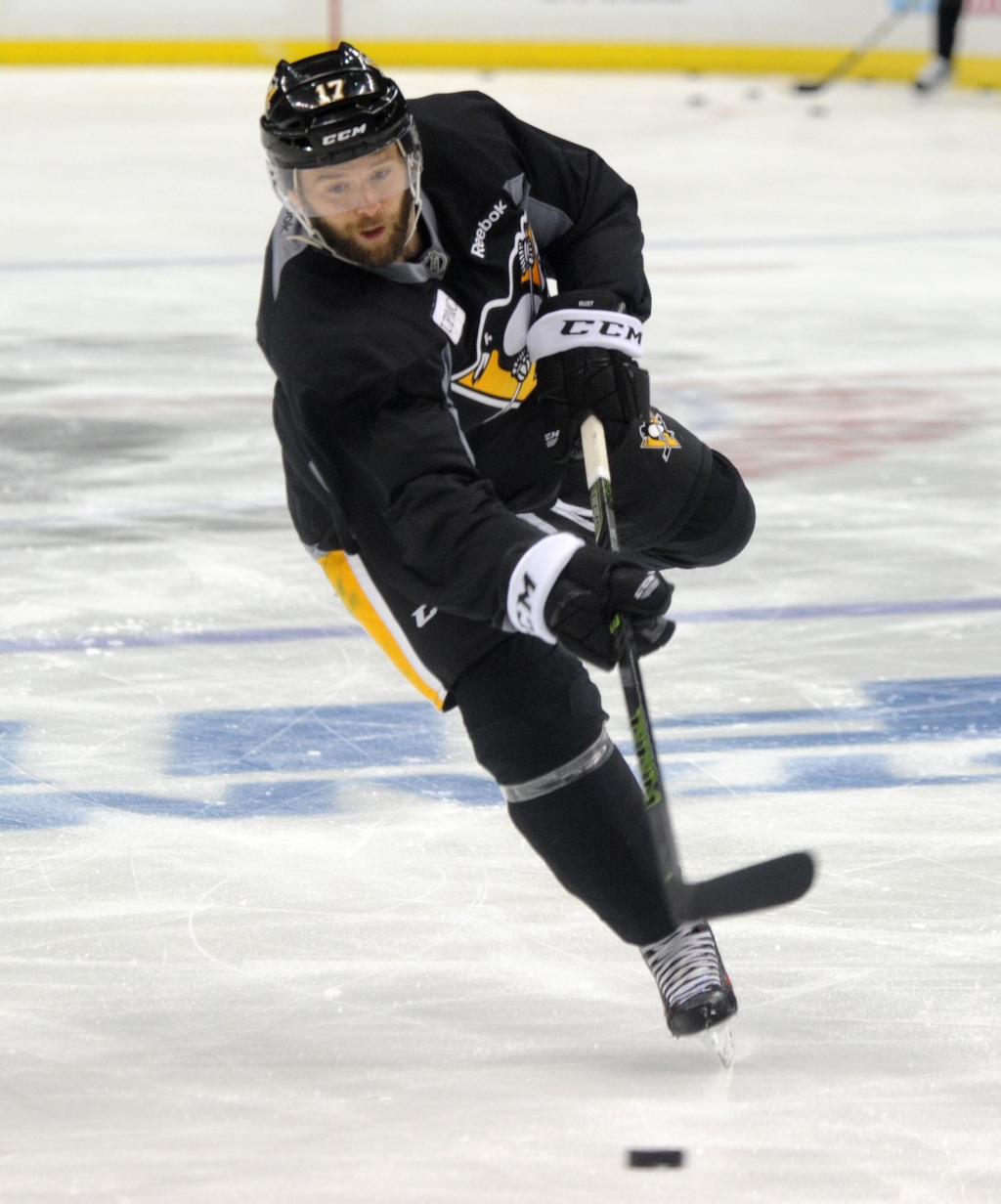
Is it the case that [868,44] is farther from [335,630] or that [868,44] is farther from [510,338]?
[510,338]

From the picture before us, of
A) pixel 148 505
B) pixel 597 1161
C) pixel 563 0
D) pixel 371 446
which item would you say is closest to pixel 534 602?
pixel 371 446

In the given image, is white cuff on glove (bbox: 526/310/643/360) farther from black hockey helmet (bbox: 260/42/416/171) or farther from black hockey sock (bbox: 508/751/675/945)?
black hockey sock (bbox: 508/751/675/945)

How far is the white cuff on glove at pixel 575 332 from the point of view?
2010 mm

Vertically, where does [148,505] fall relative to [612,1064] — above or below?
below

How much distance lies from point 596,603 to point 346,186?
1.61 ft

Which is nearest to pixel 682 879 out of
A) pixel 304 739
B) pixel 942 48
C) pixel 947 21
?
pixel 304 739

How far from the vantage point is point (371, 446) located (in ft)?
5.64

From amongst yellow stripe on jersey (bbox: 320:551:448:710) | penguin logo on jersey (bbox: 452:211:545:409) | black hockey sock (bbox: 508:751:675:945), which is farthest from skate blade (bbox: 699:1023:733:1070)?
penguin logo on jersey (bbox: 452:211:545:409)

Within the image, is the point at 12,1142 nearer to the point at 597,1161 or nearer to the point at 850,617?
the point at 597,1161

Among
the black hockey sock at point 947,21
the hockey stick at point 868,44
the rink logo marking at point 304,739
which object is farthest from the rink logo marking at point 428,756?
the hockey stick at point 868,44

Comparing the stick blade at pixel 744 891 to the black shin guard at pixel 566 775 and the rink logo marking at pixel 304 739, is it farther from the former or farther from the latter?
the rink logo marking at pixel 304 739

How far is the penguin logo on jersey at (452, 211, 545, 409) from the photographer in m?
1.96

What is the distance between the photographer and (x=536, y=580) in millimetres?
1628

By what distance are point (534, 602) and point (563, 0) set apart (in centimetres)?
1067
